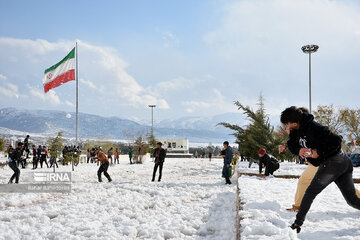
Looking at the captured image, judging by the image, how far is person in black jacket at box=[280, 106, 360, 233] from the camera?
3463 millimetres

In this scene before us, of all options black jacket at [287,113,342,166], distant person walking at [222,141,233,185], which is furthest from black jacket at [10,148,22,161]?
black jacket at [287,113,342,166]

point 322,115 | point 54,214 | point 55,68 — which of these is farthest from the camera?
point 322,115

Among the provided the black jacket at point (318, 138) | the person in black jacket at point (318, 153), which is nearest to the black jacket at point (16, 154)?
the person in black jacket at point (318, 153)

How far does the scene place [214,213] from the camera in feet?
20.6

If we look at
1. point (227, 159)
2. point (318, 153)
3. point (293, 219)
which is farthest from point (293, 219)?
point (227, 159)

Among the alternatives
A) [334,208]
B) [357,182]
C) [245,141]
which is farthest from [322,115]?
[334,208]

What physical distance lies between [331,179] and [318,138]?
21.0 inches

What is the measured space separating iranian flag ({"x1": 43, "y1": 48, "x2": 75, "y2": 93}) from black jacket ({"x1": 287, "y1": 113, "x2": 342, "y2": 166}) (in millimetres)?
19169

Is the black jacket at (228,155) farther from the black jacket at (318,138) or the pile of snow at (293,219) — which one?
the black jacket at (318,138)

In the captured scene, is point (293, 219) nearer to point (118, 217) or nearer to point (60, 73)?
point (118, 217)

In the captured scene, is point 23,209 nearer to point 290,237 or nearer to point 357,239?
point 290,237

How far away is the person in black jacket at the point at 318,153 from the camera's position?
11.4ft

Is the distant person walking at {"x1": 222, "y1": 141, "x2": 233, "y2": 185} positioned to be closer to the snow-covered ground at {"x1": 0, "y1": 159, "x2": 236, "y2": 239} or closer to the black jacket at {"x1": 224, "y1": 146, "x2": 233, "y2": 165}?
the black jacket at {"x1": 224, "y1": 146, "x2": 233, "y2": 165}

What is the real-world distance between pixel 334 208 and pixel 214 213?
2.27m
